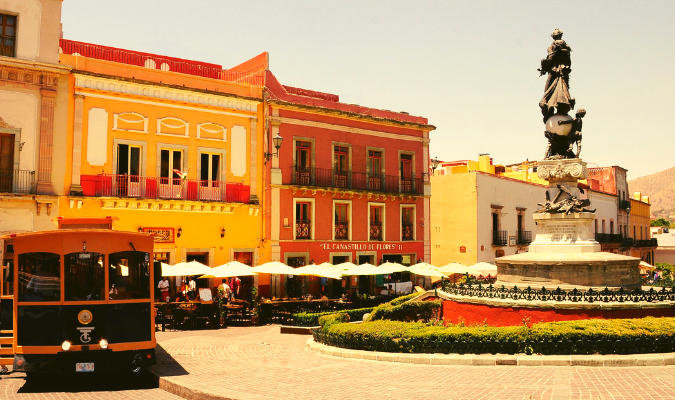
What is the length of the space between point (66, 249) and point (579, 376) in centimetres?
855

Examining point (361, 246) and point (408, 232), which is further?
point (408, 232)

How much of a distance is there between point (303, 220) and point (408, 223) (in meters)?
7.29

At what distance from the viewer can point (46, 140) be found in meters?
23.5

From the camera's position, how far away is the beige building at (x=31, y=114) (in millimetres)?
22766

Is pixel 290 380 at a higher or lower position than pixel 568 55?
lower

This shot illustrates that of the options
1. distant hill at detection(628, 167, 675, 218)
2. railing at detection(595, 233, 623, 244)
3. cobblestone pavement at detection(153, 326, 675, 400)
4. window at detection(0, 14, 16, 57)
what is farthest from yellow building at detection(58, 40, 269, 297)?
distant hill at detection(628, 167, 675, 218)

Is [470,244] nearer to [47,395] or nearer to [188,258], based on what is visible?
[188,258]

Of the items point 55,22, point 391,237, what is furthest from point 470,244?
point 55,22

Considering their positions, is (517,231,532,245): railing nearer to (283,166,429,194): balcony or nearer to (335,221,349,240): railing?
(283,166,429,194): balcony

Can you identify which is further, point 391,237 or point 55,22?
point 391,237

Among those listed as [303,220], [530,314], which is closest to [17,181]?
[303,220]

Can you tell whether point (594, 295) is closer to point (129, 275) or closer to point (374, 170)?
point (129, 275)

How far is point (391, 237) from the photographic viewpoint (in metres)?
34.0

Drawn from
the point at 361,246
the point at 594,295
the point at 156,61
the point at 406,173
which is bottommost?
the point at 594,295
